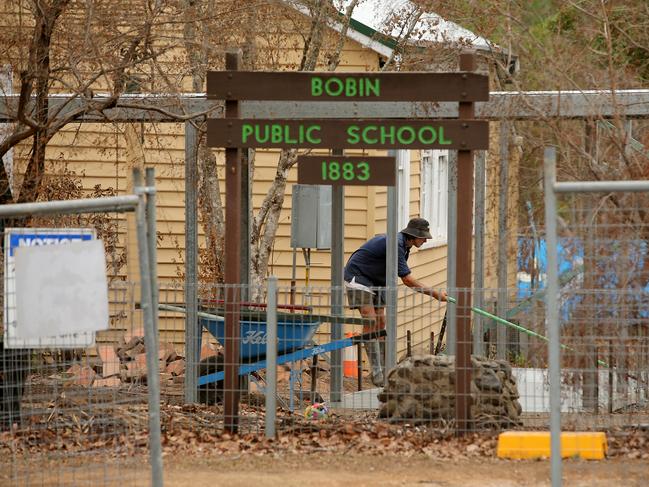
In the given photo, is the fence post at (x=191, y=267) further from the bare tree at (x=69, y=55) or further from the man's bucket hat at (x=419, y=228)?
the man's bucket hat at (x=419, y=228)

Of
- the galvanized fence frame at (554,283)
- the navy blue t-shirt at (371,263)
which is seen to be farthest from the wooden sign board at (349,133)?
the navy blue t-shirt at (371,263)

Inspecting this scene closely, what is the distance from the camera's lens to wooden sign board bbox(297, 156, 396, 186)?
9.67m

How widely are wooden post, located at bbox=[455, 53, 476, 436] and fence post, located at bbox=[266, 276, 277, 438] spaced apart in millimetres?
1369

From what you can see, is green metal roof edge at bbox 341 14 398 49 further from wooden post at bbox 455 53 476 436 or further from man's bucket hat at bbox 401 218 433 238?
wooden post at bbox 455 53 476 436

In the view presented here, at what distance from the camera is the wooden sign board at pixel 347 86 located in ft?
30.8

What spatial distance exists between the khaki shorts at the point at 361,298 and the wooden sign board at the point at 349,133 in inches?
47.4

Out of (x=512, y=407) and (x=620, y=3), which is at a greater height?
(x=620, y=3)

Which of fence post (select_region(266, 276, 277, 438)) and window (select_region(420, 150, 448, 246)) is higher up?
window (select_region(420, 150, 448, 246))

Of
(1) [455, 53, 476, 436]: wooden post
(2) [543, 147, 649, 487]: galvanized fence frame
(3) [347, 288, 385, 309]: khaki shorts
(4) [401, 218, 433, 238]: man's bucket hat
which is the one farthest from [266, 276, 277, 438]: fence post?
(4) [401, 218, 433, 238]: man's bucket hat

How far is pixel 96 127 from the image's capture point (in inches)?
604

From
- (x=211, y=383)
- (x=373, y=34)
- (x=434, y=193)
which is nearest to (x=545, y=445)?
(x=211, y=383)

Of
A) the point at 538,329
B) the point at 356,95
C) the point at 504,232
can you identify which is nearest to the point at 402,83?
the point at 356,95

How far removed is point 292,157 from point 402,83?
4983mm

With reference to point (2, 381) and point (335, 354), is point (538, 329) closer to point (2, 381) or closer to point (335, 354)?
point (335, 354)
